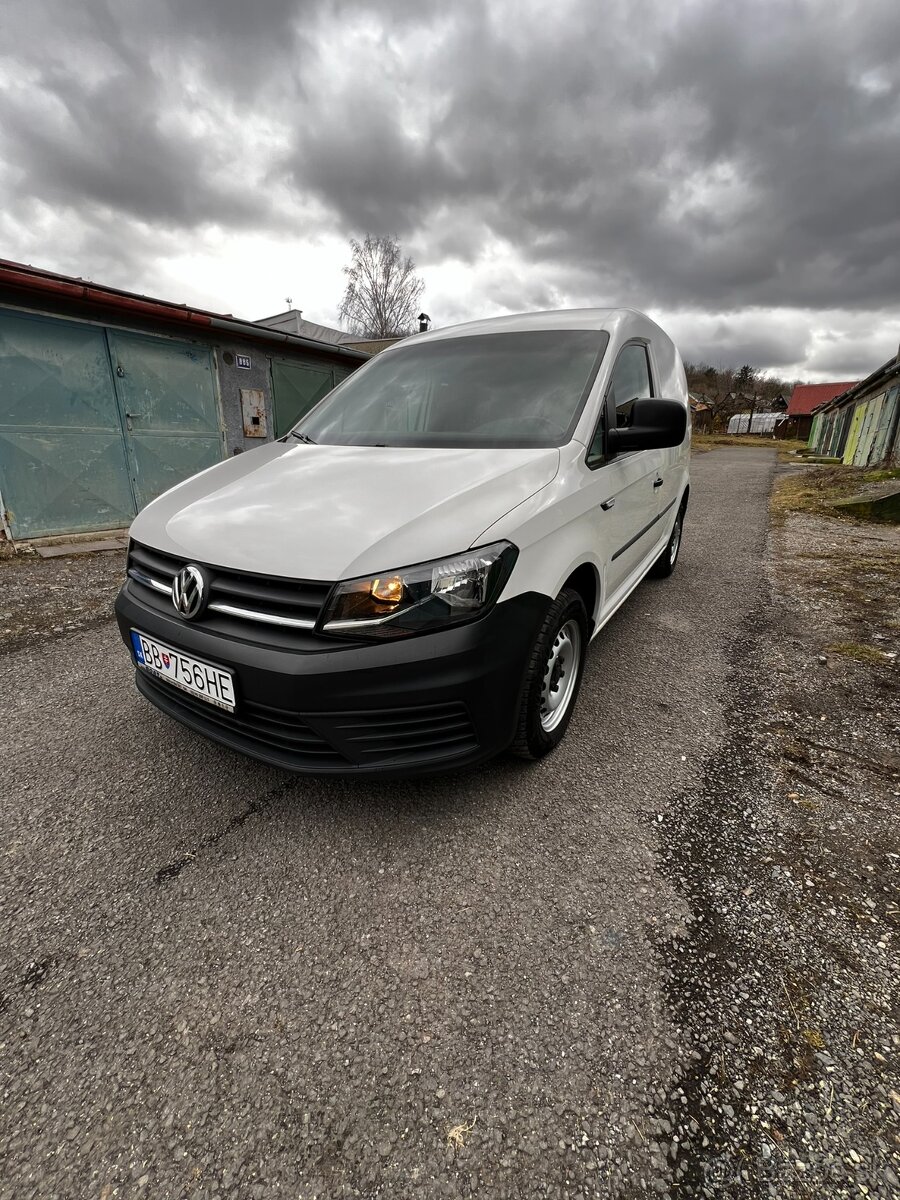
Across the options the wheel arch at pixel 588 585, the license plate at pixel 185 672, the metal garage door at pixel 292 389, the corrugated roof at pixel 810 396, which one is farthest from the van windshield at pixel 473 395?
the corrugated roof at pixel 810 396

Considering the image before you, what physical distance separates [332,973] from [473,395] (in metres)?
2.27

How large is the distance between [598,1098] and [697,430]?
65.6 m

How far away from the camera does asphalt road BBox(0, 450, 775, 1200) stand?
41.5 inches

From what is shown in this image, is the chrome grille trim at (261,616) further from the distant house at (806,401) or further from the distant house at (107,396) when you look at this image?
the distant house at (806,401)

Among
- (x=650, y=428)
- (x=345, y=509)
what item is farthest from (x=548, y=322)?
(x=345, y=509)

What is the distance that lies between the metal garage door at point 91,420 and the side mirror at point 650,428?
258 inches

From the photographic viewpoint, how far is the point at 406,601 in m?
1.59

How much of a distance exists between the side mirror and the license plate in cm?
180

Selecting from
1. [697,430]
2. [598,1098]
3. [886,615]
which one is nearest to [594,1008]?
[598,1098]

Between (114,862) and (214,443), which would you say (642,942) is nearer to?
(114,862)

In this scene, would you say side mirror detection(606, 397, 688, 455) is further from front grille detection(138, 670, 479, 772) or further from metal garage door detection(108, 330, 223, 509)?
metal garage door detection(108, 330, 223, 509)

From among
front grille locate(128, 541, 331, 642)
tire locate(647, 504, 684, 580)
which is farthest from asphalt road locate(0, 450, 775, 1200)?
tire locate(647, 504, 684, 580)

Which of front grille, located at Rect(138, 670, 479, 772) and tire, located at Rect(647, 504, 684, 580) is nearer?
front grille, located at Rect(138, 670, 479, 772)

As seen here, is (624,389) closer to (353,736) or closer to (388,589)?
(388,589)
